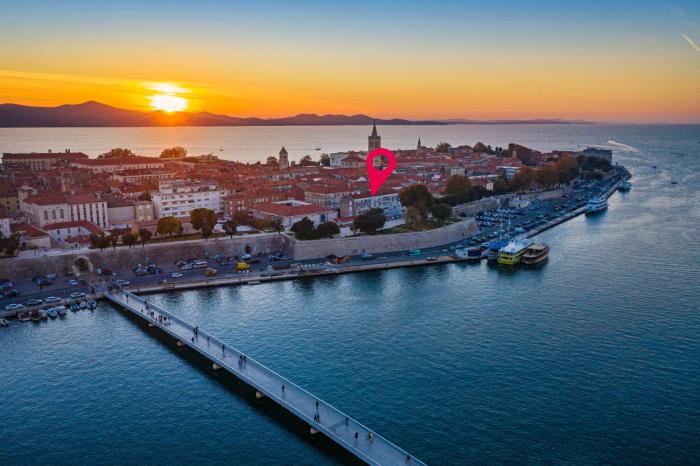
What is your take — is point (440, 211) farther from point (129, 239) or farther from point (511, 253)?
point (129, 239)

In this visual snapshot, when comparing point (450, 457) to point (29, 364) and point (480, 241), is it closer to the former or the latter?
point (29, 364)

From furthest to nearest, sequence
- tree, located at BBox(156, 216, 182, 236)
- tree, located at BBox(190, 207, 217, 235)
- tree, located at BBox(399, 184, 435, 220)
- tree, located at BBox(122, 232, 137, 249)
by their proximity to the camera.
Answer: tree, located at BBox(399, 184, 435, 220) → tree, located at BBox(190, 207, 217, 235) → tree, located at BBox(156, 216, 182, 236) → tree, located at BBox(122, 232, 137, 249)

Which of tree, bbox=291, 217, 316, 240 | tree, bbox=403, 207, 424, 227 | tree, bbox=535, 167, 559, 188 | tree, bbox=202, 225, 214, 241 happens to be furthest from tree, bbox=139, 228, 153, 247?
tree, bbox=535, 167, 559, 188

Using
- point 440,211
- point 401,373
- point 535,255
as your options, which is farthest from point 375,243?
point 401,373

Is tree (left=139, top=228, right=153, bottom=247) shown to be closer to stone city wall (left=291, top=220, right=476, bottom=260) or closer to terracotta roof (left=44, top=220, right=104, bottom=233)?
terracotta roof (left=44, top=220, right=104, bottom=233)

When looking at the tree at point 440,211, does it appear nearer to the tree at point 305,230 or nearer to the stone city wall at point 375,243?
the stone city wall at point 375,243

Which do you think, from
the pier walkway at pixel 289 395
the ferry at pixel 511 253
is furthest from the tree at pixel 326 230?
the pier walkway at pixel 289 395
